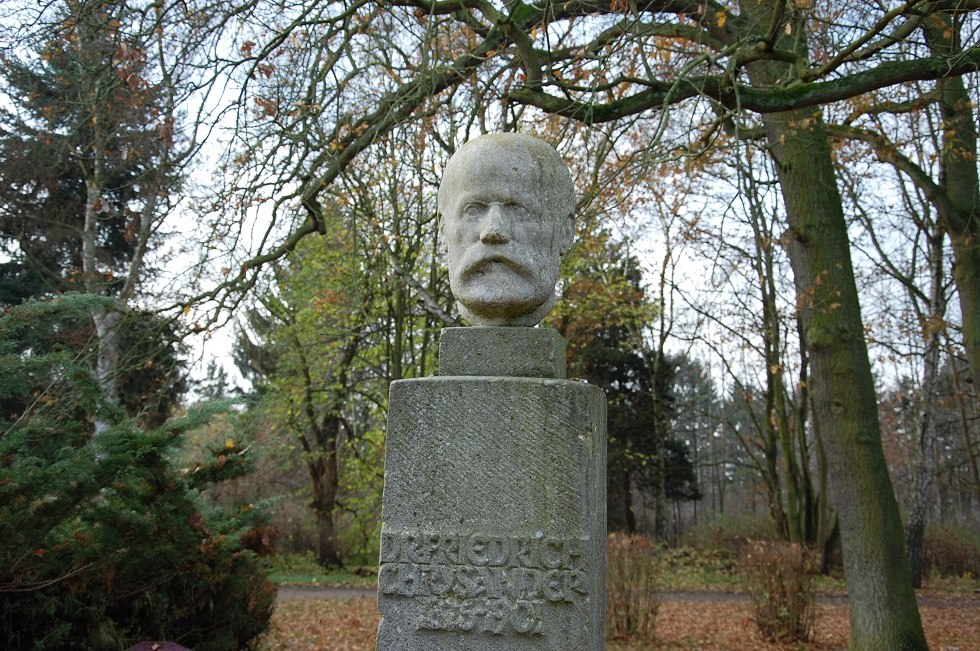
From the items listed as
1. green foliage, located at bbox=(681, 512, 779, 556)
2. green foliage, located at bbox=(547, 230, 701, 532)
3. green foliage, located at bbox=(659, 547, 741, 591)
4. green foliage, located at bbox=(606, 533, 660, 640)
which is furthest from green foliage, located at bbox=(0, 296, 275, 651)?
green foliage, located at bbox=(681, 512, 779, 556)

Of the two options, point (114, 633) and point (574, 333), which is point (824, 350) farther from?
point (574, 333)

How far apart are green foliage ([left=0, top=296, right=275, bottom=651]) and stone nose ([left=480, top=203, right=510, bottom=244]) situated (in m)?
2.97

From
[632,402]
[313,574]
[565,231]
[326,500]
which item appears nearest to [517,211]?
[565,231]

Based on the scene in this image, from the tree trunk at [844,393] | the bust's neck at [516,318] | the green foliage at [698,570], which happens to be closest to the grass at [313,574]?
the green foliage at [698,570]

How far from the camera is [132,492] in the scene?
527 cm

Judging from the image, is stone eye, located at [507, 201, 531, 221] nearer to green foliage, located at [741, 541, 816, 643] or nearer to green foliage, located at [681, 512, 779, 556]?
green foliage, located at [741, 541, 816, 643]

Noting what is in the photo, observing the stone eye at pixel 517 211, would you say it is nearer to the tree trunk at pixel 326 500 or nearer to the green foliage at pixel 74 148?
the green foliage at pixel 74 148

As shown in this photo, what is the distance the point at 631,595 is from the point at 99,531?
22.1 feet

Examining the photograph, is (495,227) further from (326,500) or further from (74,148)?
(326,500)

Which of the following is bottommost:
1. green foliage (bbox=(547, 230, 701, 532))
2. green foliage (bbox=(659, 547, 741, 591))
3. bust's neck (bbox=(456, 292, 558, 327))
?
green foliage (bbox=(659, 547, 741, 591))

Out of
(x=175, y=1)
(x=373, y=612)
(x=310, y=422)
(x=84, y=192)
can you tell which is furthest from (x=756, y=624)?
(x=84, y=192)

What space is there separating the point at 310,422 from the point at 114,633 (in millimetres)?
13009

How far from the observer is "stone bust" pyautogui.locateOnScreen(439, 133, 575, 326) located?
325 cm

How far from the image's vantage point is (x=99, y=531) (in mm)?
5184
